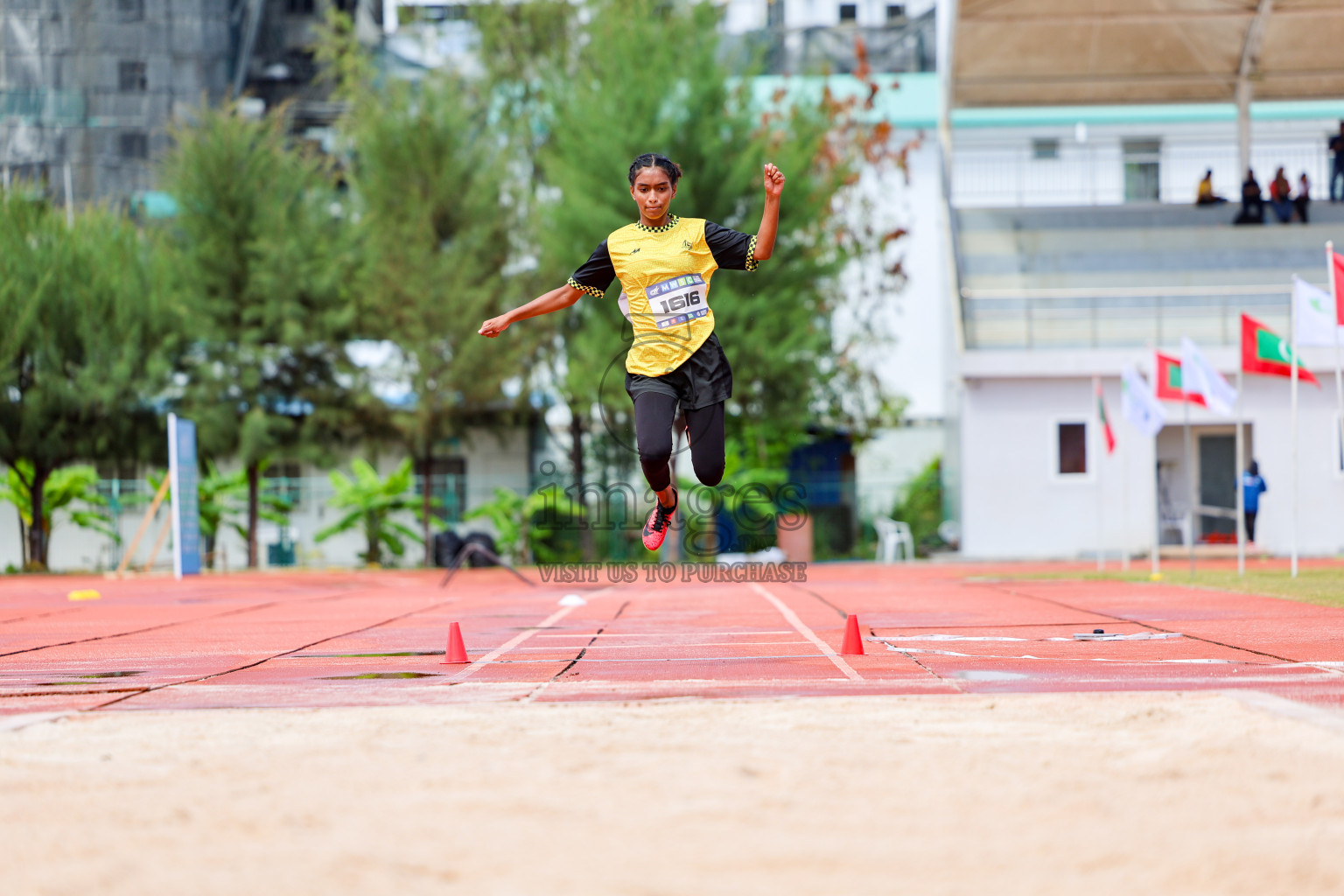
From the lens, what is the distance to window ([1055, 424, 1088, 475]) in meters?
26.4

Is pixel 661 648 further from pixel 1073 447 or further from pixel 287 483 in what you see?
pixel 287 483

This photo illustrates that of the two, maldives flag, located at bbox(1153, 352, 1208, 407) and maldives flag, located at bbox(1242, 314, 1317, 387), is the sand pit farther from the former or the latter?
maldives flag, located at bbox(1153, 352, 1208, 407)

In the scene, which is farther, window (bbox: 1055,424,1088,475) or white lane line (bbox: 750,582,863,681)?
window (bbox: 1055,424,1088,475)

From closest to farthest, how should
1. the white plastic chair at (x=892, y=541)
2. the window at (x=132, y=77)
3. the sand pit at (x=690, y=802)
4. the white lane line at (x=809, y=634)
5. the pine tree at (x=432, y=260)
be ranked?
the sand pit at (x=690, y=802)
the white lane line at (x=809, y=634)
the pine tree at (x=432, y=260)
the white plastic chair at (x=892, y=541)
the window at (x=132, y=77)

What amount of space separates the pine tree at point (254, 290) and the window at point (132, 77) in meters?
17.1

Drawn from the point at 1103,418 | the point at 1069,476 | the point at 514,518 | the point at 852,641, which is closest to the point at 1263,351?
the point at 1103,418

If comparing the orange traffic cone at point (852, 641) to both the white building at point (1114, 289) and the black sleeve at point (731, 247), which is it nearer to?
the black sleeve at point (731, 247)

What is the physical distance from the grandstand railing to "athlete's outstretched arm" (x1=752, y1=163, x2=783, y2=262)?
67.0 feet

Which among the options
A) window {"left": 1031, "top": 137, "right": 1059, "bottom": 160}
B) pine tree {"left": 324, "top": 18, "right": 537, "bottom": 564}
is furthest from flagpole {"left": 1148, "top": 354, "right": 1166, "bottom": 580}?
window {"left": 1031, "top": 137, "right": 1059, "bottom": 160}

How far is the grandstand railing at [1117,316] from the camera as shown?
87.0ft

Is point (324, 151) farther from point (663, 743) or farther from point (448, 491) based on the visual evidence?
point (663, 743)

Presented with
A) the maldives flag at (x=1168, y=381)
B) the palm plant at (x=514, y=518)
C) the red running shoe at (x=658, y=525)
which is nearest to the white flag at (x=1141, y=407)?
the maldives flag at (x=1168, y=381)

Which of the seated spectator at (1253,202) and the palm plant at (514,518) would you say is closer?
the palm plant at (514,518)

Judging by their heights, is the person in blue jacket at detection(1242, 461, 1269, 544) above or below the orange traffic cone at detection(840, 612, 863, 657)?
above
